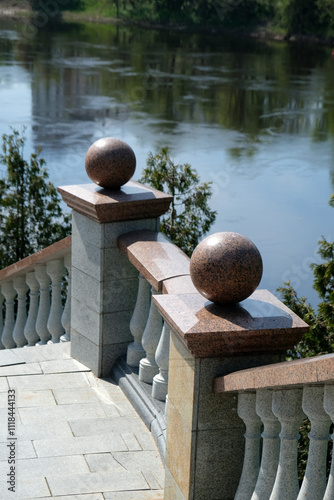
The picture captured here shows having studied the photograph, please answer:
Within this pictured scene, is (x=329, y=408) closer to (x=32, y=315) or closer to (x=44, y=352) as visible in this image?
(x=44, y=352)

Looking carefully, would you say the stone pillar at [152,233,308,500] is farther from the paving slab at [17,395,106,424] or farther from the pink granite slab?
the paving slab at [17,395,106,424]

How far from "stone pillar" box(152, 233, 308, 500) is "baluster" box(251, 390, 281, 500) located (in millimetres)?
297

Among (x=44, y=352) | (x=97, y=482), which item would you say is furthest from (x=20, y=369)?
(x=97, y=482)

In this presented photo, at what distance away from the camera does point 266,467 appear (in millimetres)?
3234

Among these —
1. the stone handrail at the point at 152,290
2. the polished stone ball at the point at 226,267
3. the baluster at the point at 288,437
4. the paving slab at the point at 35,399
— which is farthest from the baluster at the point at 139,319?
the baluster at the point at 288,437

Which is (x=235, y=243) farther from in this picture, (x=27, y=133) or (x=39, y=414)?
(x=27, y=133)

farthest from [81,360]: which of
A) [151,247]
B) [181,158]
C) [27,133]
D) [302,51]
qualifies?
[302,51]

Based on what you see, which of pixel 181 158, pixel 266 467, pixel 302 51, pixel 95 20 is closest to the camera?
pixel 266 467

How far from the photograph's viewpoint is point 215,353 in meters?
3.42

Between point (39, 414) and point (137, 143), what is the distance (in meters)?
24.5

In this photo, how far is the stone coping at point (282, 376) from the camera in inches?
103

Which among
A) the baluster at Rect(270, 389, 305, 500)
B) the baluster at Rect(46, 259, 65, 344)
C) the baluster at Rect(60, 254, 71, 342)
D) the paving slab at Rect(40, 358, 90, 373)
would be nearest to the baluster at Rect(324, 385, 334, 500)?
the baluster at Rect(270, 389, 305, 500)

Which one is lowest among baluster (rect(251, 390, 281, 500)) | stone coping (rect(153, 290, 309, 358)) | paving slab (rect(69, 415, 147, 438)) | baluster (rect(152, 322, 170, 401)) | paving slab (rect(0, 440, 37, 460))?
paving slab (rect(69, 415, 147, 438))

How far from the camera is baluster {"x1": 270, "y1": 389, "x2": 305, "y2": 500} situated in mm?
3014
